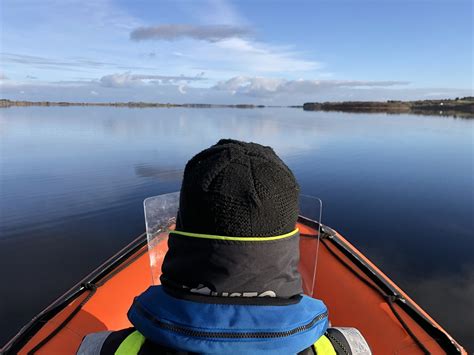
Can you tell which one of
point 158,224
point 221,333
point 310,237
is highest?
point 221,333

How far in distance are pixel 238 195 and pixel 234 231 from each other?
9 centimetres

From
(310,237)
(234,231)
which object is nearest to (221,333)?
(234,231)

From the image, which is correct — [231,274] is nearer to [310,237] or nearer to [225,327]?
[225,327]

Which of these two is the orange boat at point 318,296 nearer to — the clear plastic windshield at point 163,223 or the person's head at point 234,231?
the clear plastic windshield at point 163,223

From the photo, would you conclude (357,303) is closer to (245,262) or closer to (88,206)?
(245,262)

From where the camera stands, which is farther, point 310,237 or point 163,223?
point 310,237

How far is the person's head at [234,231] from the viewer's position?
899 mm

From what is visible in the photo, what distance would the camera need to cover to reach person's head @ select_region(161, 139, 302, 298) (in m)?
0.90

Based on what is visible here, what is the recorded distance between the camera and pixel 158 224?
8.16ft

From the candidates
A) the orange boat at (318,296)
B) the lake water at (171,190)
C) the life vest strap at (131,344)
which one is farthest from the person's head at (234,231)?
the lake water at (171,190)

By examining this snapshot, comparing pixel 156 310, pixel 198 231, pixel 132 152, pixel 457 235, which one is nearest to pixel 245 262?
pixel 198 231

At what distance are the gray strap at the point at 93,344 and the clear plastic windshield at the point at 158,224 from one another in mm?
1363

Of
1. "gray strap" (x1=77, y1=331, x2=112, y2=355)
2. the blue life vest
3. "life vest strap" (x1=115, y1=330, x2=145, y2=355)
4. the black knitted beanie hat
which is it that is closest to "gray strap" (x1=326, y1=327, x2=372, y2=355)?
the blue life vest

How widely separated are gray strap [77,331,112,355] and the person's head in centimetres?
30
